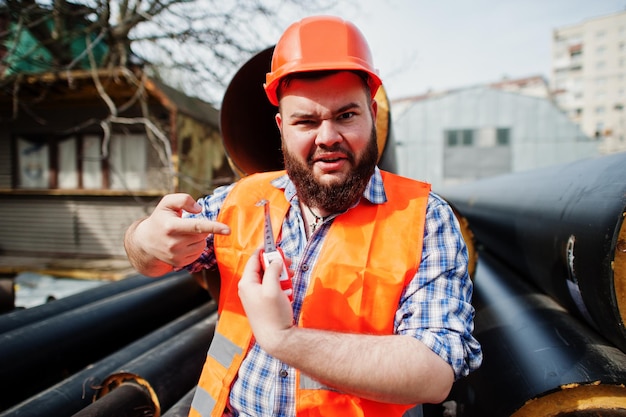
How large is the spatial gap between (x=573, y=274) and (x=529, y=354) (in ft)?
1.36

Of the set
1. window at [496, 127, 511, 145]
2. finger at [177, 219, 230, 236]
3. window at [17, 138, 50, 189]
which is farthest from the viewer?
window at [496, 127, 511, 145]

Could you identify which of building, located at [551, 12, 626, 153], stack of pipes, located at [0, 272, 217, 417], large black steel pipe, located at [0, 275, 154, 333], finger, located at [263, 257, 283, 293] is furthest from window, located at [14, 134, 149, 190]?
building, located at [551, 12, 626, 153]

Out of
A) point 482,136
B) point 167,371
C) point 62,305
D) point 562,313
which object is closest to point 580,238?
point 562,313

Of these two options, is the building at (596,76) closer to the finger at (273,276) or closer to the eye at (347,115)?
the eye at (347,115)

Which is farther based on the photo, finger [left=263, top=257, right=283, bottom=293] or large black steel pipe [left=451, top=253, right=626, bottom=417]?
large black steel pipe [left=451, top=253, right=626, bottom=417]

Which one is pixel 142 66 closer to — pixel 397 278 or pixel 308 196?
pixel 308 196

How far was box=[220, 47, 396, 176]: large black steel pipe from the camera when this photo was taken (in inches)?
94.2

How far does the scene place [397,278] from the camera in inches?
52.4

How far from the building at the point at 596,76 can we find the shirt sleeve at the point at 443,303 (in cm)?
7234

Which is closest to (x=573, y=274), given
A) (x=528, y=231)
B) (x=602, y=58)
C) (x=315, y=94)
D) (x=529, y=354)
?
(x=529, y=354)

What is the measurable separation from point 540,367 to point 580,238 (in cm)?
57

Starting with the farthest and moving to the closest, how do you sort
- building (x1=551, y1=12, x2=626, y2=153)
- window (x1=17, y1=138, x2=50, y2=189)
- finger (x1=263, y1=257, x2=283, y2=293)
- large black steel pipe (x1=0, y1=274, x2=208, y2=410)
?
building (x1=551, y1=12, x2=626, y2=153)
window (x1=17, y1=138, x2=50, y2=189)
large black steel pipe (x1=0, y1=274, x2=208, y2=410)
finger (x1=263, y1=257, x2=283, y2=293)

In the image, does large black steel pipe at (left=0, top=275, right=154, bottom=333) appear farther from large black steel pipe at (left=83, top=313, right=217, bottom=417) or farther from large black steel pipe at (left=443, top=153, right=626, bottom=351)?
large black steel pipe at (left=443, top=153, right=626, bottom=351)

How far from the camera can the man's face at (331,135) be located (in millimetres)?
1479
